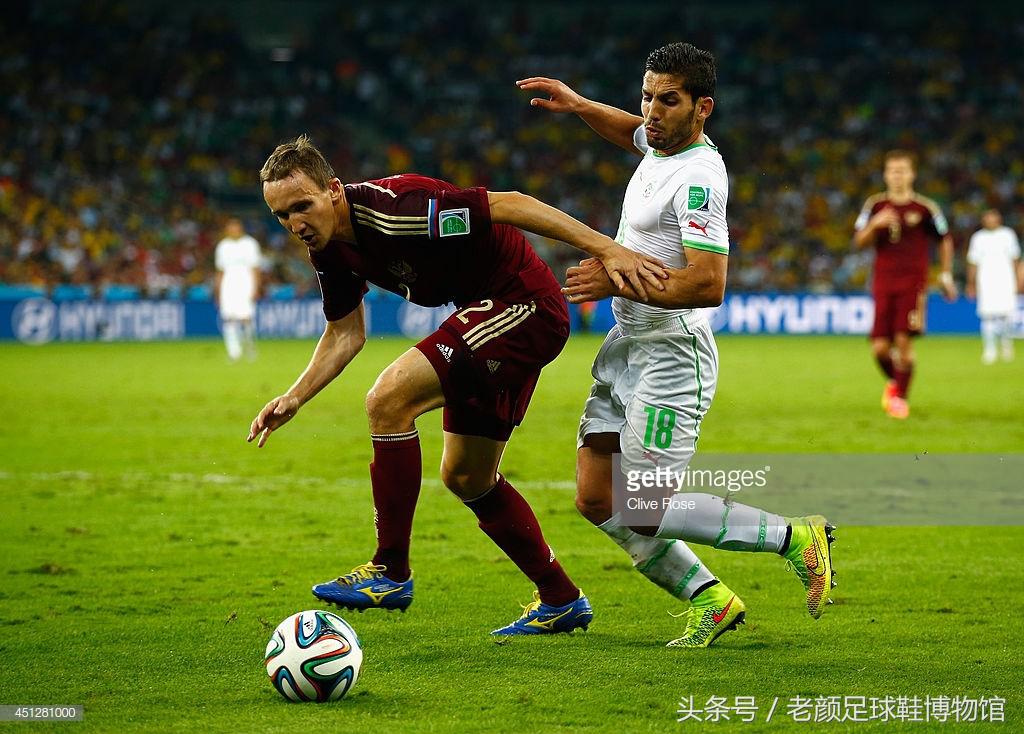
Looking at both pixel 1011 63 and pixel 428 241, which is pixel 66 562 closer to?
pixel 428 241

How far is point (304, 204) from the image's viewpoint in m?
4.68

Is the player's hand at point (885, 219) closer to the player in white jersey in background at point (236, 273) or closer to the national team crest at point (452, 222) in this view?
the national team crest at point (452, 222)

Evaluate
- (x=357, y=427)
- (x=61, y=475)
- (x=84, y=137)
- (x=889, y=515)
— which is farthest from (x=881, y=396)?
(x=84, y=137)

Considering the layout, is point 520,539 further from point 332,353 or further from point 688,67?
point 688,67

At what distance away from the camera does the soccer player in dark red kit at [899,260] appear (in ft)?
44.3

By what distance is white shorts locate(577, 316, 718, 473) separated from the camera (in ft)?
16.2

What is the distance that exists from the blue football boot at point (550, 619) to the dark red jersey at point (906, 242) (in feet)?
30.5

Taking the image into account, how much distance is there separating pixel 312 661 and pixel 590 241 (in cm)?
169

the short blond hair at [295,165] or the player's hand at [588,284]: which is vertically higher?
the short blond hair at [295,165]

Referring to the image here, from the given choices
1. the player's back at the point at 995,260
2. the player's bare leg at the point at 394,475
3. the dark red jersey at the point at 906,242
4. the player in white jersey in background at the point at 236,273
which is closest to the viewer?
the player's bare leg at the point at 394,475

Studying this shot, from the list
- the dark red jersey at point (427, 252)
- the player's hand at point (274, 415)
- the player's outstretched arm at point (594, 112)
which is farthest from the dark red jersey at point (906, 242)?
the player's hand at point (274, 415)

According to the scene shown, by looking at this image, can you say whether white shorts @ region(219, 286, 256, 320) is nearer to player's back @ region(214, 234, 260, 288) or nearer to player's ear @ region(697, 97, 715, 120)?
player's back @ region(214, 234, 260, 288)

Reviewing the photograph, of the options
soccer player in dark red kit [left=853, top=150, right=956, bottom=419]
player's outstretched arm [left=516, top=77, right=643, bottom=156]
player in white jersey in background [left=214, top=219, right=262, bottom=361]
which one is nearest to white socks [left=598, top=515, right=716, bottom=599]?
player's outstretched arm [left=516, top=77, right=643, bottom=156]

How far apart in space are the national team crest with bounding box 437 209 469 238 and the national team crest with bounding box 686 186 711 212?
80 cm
